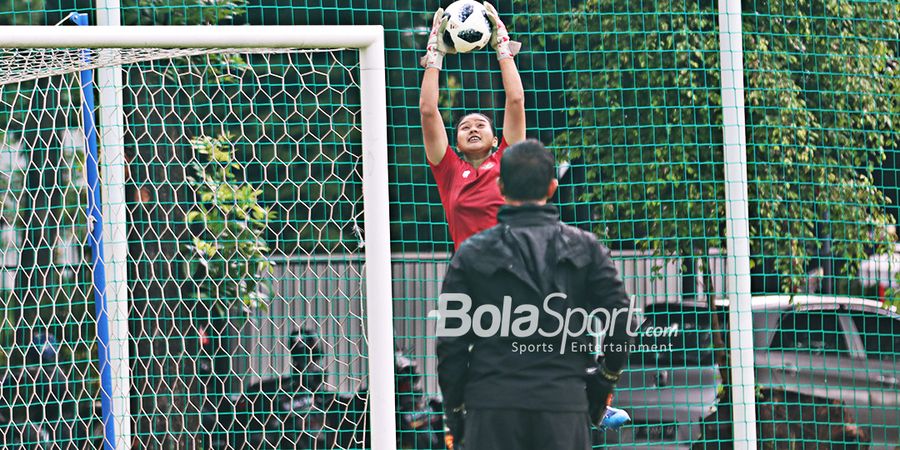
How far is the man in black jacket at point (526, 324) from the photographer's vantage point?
339 centimetres

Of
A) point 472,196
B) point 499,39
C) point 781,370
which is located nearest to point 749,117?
point 781,370

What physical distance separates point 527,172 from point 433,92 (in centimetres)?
109

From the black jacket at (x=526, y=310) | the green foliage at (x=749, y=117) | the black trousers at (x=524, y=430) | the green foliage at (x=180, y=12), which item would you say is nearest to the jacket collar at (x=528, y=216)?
the black jacket at (x=526, y=310)

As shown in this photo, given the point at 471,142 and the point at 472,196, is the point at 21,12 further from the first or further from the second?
the point at 472,196

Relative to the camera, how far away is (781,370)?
7547mm

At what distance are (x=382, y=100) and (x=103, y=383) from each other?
191 centimetres

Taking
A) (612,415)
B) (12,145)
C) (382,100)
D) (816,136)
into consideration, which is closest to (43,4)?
(12,145)

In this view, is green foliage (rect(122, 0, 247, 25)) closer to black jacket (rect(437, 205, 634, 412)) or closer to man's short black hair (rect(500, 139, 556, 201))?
man's short black hair (rect(500, 139, 556, 201))

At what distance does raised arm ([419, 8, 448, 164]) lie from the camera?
4473 millimetres

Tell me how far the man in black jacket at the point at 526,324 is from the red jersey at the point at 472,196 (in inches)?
37.0

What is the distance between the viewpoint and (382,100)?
176 inches

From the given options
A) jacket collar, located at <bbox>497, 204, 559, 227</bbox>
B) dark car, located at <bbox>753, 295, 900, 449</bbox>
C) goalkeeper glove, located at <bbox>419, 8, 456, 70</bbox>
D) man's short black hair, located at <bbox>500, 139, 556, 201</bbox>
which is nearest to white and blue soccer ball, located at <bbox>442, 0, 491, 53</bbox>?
goalkeeper glove, located at <bbox>419, 8, 456, 70</bbox>

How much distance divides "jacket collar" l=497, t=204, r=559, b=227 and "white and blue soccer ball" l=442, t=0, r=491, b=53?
1.10 meters

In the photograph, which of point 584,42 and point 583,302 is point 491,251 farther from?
point 584,42
